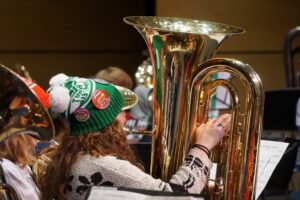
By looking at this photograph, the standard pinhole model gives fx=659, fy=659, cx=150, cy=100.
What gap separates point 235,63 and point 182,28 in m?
0.28

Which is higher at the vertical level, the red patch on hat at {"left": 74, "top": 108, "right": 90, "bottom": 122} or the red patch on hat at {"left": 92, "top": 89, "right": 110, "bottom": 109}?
the red patch on hat at {"left": 92, "top": 89, "right": 110, "bottom": 109}

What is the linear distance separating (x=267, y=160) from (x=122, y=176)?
1.62 feet

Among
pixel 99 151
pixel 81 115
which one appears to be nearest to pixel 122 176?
pixel 99 151

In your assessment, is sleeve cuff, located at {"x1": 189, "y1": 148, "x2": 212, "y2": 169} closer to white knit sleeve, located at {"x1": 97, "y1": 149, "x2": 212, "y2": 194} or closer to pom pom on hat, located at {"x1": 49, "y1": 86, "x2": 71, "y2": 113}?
white knit sleeve, located at {"x1": 97, "y1": 149, "x2": 212, "y2": 194}

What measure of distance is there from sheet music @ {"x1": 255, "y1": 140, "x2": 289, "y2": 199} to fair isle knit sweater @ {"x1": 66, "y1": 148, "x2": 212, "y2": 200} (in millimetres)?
193

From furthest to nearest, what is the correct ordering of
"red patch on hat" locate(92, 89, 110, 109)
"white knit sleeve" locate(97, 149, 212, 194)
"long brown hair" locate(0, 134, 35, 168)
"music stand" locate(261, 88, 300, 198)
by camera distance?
"music stand" locate(261, 88, 300, 198), "long brown hair" locate(0, 134, 35, 168), "red patch on hat" locate(92, 89, 110, 109), "white knit sleeve" locate(97, 149, 212, 194)

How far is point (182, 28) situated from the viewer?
212cm

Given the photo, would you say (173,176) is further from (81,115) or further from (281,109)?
→ (281,109)

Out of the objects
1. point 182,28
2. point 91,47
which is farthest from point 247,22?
point 182,28

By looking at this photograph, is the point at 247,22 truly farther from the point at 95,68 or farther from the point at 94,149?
the point at 94,149

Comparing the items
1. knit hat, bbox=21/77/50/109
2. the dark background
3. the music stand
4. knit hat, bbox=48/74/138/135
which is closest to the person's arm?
knit hat, bbox=48/74/138/135

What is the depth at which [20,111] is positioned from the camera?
1.53m

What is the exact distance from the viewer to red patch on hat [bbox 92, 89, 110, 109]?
1.94 m

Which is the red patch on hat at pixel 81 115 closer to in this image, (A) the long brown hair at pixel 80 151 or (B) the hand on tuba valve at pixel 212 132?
(A) the long brown hair at pixel 80 151
